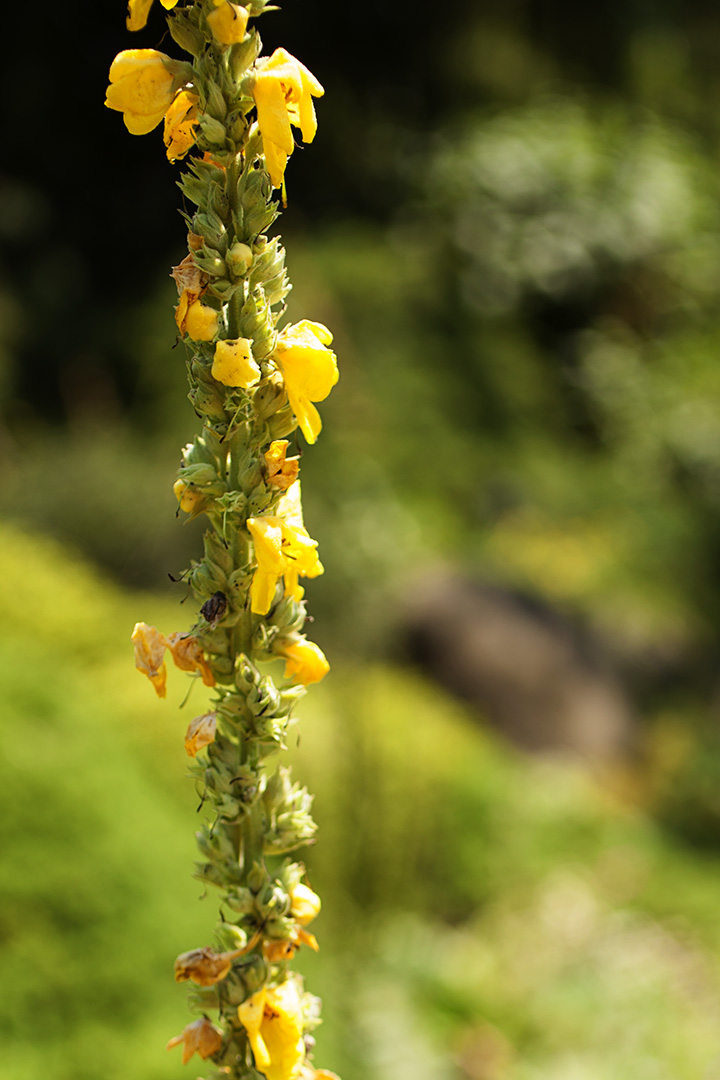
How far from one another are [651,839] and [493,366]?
23.7ft

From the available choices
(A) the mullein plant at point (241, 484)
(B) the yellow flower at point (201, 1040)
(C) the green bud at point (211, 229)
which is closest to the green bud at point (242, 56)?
(A) the mullein plant at point (241, 484)

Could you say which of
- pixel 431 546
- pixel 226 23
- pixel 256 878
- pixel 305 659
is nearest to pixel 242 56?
pixel 226 23

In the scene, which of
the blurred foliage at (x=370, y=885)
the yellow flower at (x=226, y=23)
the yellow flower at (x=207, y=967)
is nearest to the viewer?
the yellow flower at (x=226, y=23)

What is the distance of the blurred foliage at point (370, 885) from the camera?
7.53ft

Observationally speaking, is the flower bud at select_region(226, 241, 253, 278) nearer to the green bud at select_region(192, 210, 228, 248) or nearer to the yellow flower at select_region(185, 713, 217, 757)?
the green bud at select_region(192, 210, 228, 248)

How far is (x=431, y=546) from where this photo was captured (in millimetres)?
9859

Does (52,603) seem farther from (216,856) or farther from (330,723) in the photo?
(216,856)

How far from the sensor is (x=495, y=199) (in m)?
11.2

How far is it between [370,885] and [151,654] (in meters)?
3.32

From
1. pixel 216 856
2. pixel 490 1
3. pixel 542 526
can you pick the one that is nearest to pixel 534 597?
pixel 542 526

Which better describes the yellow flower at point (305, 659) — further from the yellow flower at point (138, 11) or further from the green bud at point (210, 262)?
the yellow flower at point (138, 11)

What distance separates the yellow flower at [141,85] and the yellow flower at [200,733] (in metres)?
0.49

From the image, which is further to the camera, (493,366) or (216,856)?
(493,366)

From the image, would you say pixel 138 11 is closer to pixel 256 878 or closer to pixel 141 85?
pixel 141 85
